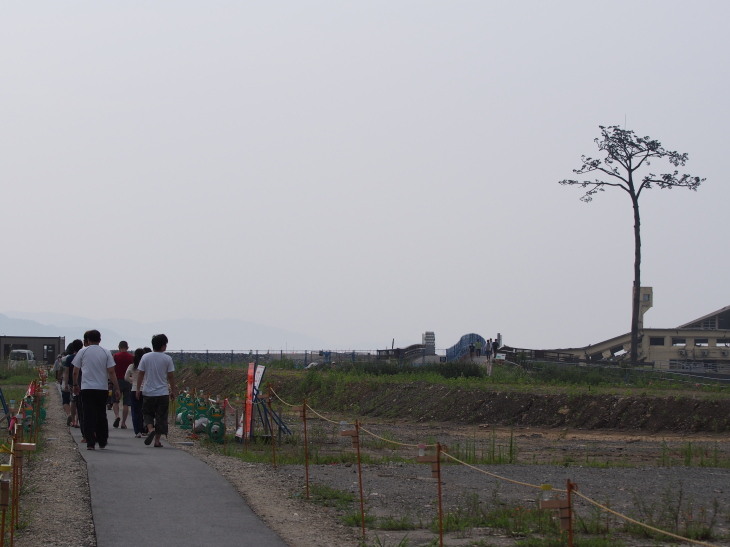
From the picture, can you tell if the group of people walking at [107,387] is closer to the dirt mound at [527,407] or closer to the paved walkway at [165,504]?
the paved walkway at [165,504]

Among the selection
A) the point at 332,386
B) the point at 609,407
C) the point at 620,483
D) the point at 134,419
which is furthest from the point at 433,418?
the point at 620,483

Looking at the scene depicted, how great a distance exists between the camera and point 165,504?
1087cm

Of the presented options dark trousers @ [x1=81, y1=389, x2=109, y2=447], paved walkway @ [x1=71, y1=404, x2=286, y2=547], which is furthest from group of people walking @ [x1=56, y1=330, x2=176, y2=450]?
paved walkway @ [x1=71, y1=404, x2=286, y2=547]

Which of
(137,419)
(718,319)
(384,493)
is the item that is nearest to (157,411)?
(137,419)

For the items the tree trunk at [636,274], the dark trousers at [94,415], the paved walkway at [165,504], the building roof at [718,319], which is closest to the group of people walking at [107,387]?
the dark trousers at [94,415]

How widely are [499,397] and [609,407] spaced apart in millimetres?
3722

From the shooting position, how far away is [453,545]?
9344 millimetres

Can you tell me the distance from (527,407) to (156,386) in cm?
1676

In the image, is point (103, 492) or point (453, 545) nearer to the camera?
point (453, 545)

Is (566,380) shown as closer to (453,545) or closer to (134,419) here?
(134,419)

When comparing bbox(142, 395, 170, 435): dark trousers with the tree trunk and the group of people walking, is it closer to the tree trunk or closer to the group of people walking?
the group of people walking

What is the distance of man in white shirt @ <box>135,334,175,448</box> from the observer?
630 inches

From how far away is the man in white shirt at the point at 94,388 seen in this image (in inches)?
597

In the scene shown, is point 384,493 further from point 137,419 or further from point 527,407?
point 527,407
